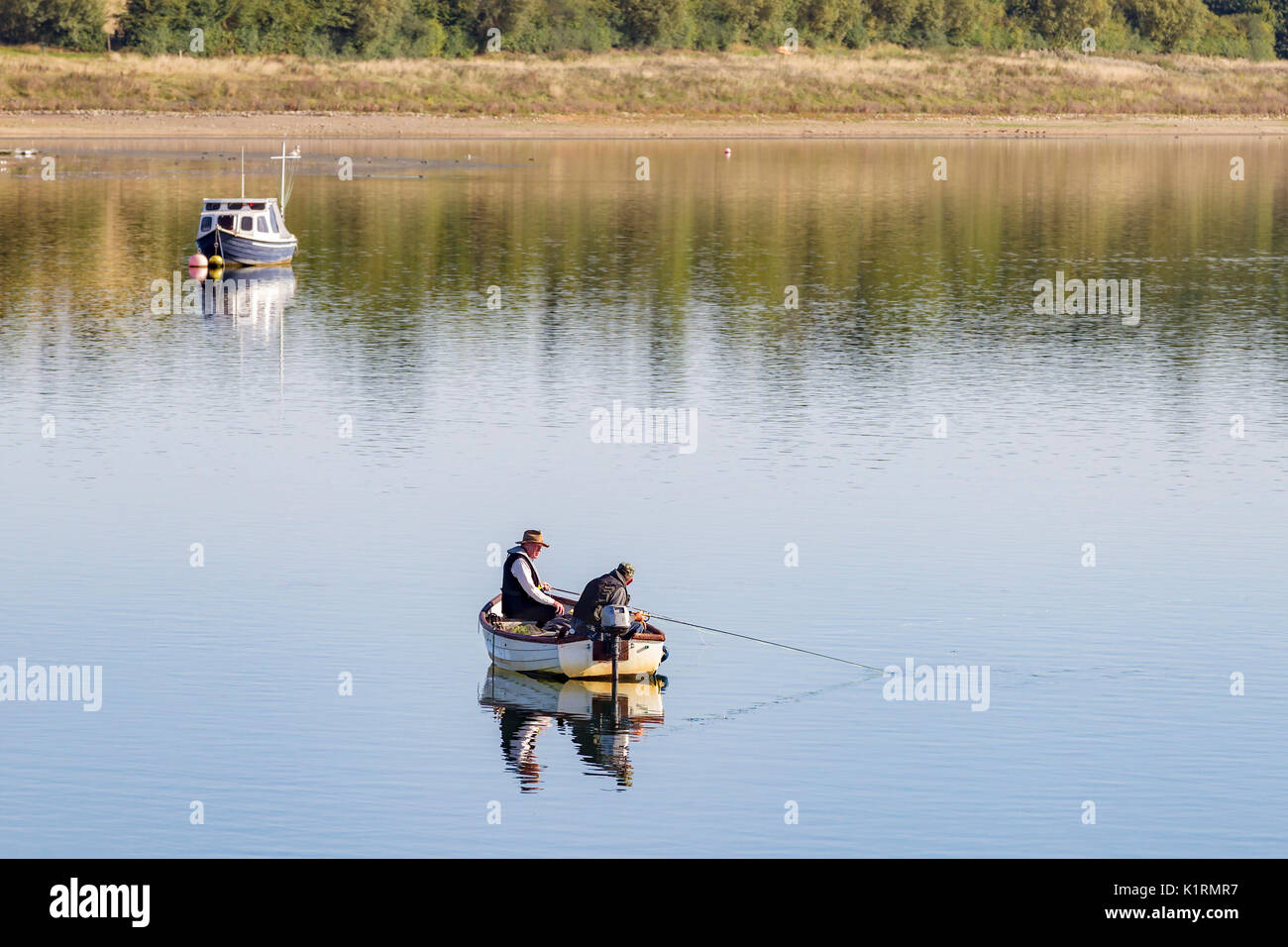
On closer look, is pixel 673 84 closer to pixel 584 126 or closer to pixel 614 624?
pixel 584 126

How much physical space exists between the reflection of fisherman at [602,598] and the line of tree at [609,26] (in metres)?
136

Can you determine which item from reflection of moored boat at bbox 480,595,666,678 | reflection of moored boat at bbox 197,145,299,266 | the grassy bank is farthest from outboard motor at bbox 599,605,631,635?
the grassy bank

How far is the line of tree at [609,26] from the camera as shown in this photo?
→ 522ft

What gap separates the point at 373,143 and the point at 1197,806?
4955 inches

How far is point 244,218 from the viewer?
248 feet

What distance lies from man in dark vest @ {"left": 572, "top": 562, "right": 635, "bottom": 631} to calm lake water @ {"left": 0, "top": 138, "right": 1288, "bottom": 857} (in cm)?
Answer: 123

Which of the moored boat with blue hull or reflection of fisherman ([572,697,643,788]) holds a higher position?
the moored boat with blue hull

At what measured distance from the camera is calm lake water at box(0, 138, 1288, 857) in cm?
2372

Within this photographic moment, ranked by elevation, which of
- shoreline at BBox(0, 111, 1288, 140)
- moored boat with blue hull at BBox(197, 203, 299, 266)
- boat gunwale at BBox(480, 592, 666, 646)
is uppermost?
shoreline at BBox(0, 111, 1288, 140)

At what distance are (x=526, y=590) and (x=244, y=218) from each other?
5067 cm

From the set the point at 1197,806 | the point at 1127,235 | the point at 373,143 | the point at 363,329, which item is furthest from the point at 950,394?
the point at 373,143

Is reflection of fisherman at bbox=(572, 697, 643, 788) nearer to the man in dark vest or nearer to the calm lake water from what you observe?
the calm lake water

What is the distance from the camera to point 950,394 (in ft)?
167
